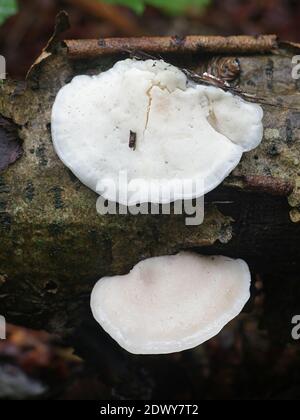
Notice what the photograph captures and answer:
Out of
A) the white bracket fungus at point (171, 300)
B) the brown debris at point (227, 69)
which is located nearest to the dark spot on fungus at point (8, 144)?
the white bracket fungus at point (171, 300)

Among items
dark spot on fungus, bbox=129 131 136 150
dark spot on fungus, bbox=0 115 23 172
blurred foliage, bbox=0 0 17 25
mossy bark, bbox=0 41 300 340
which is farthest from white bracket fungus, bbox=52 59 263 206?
blurred foliage, bbox=0 0 17 25

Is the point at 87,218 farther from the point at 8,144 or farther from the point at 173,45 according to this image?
the point at 173,45

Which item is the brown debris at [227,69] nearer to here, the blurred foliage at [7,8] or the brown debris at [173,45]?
the brown debris at [173,45]

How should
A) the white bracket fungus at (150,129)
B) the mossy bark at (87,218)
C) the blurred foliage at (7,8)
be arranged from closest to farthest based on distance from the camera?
the white bracket fungus at (150,129) < the mossy bark at (87,218) < the blurred foliage at (7,8)

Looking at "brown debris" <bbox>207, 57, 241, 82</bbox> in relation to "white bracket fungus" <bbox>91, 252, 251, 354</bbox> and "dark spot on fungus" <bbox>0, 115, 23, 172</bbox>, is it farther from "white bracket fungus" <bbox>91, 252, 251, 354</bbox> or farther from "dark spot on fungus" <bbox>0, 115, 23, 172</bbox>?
"dark spot on fungus" <bbox>0, 115, 23, 172</bbox>

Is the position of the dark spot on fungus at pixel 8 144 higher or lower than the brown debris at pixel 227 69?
lower

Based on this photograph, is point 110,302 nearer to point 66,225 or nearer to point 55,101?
point 66,225
